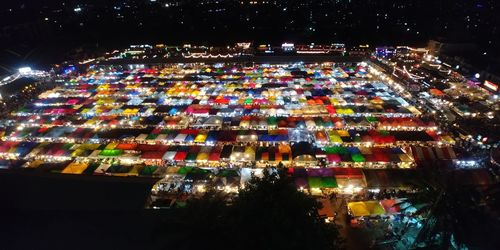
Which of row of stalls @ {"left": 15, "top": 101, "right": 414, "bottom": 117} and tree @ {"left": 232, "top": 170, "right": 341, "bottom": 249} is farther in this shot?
row of stalls @ {"left": 15, "top": 101, "right": 414, "bottom": 117}

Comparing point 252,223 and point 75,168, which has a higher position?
point 252,223

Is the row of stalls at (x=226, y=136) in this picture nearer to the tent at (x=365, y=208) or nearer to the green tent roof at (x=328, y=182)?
the green tent roof at (x=328, y=182)

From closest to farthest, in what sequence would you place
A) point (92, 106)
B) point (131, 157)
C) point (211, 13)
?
point (131, 157)
point (92, 106)
point (211, 13)

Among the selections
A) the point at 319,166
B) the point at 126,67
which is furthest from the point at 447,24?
the point at 126,67

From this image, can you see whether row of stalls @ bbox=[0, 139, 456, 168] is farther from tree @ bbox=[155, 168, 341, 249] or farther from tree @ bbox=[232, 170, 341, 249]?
tree @ bbox=[155, 168, 341, 249]

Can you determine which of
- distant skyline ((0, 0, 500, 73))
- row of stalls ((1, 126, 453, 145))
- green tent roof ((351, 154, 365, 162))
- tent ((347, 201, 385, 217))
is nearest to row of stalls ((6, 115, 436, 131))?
row of stalls ((1, 126, 453, 145))

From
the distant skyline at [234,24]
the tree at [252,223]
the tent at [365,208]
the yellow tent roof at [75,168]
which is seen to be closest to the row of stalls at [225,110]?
the yellow tent roof at [75,168]

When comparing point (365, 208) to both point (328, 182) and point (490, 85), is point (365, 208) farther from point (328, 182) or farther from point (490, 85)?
point (490, 85)

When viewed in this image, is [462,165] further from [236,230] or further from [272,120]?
[236,230]

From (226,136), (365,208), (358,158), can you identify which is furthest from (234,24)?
(365,208)
